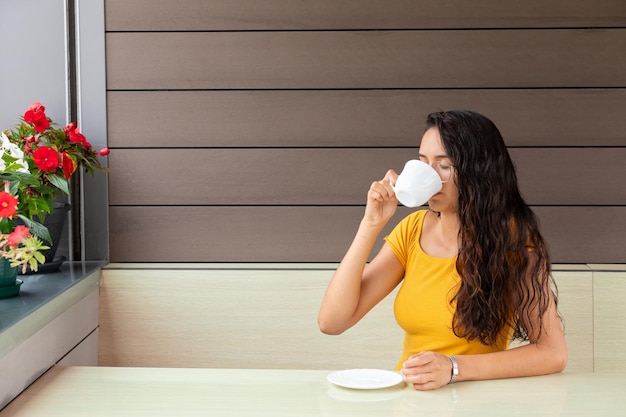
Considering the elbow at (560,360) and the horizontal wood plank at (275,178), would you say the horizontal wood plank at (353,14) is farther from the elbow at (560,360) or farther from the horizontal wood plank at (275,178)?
the elbow at (560,360)

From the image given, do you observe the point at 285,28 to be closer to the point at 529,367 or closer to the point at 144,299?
the point at 144,299

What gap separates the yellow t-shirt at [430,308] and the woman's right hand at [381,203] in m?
0.15

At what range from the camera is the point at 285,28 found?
2.42m

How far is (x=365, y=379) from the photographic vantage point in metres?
1.48

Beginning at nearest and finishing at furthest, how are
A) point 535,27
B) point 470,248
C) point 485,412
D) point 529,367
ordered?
point 485,412
point 529,367
point 470,248
point 535,27

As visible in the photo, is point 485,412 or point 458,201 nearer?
point 485,412

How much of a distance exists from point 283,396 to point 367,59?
1326mm

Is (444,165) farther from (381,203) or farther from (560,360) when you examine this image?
(560,360)

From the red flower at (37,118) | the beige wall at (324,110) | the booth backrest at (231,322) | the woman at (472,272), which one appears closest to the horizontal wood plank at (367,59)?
the beige wall at (324,110)

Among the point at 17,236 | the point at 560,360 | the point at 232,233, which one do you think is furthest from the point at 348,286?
the point at 232,233

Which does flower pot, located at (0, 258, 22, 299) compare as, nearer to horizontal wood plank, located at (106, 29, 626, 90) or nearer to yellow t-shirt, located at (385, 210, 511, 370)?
horizontal wood plank, located at (106, 29, 626, 90)

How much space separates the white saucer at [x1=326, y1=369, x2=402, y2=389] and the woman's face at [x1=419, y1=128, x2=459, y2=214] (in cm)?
39

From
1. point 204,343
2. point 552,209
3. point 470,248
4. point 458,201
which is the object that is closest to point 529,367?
point 470,248

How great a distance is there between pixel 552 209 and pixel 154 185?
1.30 m
